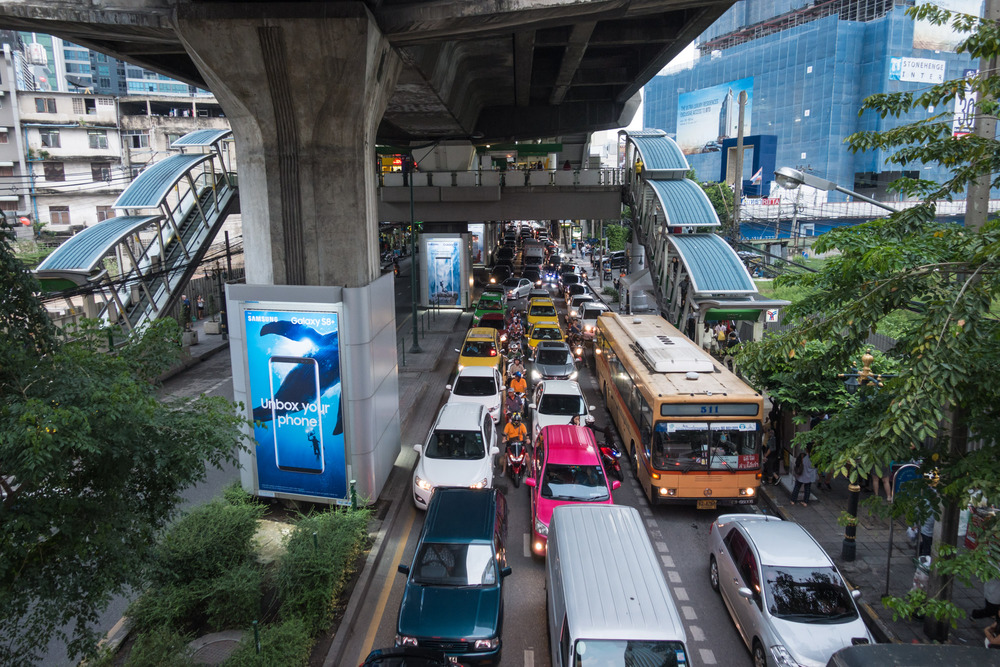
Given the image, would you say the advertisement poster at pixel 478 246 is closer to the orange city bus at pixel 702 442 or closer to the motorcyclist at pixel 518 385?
the motorcyclist at pixel 518 385

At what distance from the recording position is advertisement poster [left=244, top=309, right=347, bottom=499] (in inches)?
454

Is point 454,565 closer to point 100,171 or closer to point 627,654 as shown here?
point 627,654

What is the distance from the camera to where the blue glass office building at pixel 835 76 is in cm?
5588

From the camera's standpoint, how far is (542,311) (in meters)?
27.1

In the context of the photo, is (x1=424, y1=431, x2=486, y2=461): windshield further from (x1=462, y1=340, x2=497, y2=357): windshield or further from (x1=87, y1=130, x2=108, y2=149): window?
(x1=87, y1=130, x2=108, y2=149): window

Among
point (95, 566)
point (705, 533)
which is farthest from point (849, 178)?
point (95, 566)

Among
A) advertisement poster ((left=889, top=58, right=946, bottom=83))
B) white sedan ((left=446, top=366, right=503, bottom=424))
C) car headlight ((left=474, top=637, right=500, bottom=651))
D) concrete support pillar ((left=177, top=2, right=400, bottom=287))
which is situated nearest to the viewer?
car headlight ((left=474, top=637, right=500, bottom=651))

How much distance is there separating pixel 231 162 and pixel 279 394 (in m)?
20.2

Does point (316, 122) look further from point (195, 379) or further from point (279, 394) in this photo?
point (195, 379)

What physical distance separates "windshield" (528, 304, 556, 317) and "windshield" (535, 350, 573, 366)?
21.1ft

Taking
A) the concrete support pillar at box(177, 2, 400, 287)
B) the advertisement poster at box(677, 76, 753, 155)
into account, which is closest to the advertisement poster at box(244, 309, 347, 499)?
the concrete support pillar at box(177, 2, 400, 287)

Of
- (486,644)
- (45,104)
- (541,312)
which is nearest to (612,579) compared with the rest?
(486,644)

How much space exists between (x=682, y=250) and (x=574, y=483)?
13.2 m

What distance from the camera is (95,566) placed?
18.1ft
